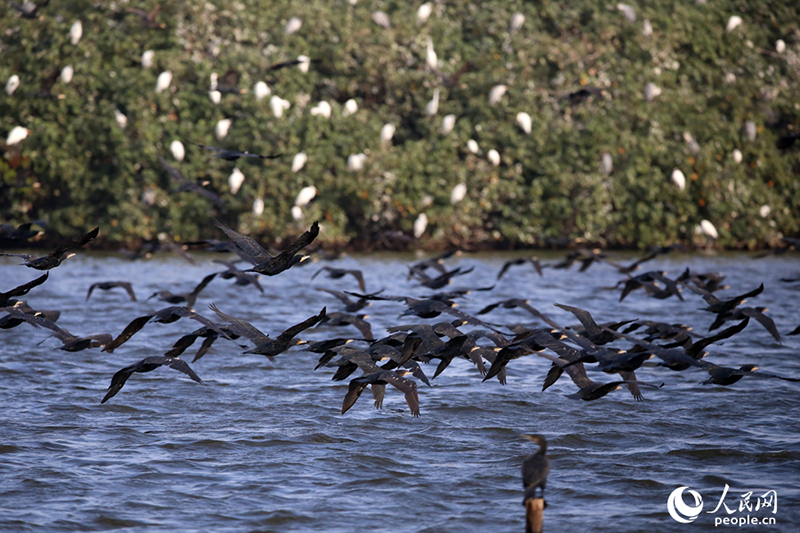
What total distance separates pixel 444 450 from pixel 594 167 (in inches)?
924

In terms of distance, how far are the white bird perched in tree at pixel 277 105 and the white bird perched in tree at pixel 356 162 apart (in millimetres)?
2534

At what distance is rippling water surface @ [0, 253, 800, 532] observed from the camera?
662 centimetres

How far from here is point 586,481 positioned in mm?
7336

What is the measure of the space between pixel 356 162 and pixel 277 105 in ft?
9.68

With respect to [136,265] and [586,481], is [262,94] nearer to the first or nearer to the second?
[136,265]

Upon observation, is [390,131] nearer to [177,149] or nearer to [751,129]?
[177,149]

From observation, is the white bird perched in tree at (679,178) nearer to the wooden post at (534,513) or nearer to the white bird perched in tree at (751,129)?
the white bird perched in tree at (751,129)

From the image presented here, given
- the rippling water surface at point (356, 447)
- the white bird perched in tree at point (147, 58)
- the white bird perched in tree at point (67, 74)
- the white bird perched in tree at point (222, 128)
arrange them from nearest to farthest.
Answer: the rippling water surface at point (356, 447) < the white bird perched in tree at point (67, 74) < the white bird perched in tree at point (222, 128) < the white bird perched in tree at point (147, 58)

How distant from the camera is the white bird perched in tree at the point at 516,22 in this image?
3031cm

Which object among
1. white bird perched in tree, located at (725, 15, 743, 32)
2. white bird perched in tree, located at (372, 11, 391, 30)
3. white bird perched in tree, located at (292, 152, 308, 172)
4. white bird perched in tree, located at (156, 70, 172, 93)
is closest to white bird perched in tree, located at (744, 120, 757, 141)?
white bird perched in tree, located at (725, 15, 743, 32)

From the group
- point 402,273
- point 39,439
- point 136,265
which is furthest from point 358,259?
point 39,439

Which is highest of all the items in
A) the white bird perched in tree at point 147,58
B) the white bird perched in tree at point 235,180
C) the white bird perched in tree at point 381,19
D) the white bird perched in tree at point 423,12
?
the white bird perched in tree at point 423,12

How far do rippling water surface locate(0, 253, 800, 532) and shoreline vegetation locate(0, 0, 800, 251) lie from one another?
16404mm

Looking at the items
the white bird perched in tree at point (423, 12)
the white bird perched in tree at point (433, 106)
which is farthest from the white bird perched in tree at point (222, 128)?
the white bird perched in tree at point (423, 12)
